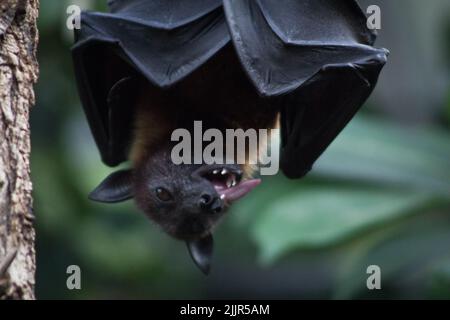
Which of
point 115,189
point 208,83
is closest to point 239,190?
point 208,83

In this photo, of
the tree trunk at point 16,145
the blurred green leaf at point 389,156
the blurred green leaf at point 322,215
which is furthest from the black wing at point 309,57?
the blurred green leaf at point 389,156

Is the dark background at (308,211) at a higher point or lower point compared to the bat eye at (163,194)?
higher

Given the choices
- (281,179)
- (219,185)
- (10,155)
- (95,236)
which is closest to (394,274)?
(281,179)

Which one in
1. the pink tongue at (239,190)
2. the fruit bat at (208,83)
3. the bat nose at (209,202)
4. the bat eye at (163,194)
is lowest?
the bat nose at (209,202)

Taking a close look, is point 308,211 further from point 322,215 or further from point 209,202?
point 209,202

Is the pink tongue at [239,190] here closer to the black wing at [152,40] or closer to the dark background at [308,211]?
the black wing at [152,40]

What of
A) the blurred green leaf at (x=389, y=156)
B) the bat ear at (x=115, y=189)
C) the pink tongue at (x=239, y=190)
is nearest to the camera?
the pink tongue at (x=239, y=190)
